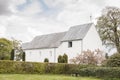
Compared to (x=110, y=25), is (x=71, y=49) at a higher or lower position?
lower

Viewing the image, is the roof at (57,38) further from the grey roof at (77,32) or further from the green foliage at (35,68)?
the green foliage at (35,68)

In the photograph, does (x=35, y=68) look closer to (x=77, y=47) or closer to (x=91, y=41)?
(x=77, y=47)

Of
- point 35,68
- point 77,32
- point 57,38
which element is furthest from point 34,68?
point 57,38

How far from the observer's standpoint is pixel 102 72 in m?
31.5

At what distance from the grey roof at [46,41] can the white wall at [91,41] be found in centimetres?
710

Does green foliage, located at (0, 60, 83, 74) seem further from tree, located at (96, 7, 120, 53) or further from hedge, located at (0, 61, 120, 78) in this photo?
→ tree, located at (96, 7, 120, 53)

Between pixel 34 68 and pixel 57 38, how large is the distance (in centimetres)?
2571

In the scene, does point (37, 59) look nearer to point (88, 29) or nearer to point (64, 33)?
point (64, 33)

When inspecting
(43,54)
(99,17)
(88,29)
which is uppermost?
(99,17)

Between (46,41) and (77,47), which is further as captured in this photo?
(46,41)

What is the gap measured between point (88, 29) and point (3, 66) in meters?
Answer: 25.1

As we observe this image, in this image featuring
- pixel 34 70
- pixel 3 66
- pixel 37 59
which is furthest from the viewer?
pixel 37 59

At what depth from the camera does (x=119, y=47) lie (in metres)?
59.1

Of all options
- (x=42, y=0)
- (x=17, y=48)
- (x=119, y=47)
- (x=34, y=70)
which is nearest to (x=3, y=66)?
(x=34, y=70)
